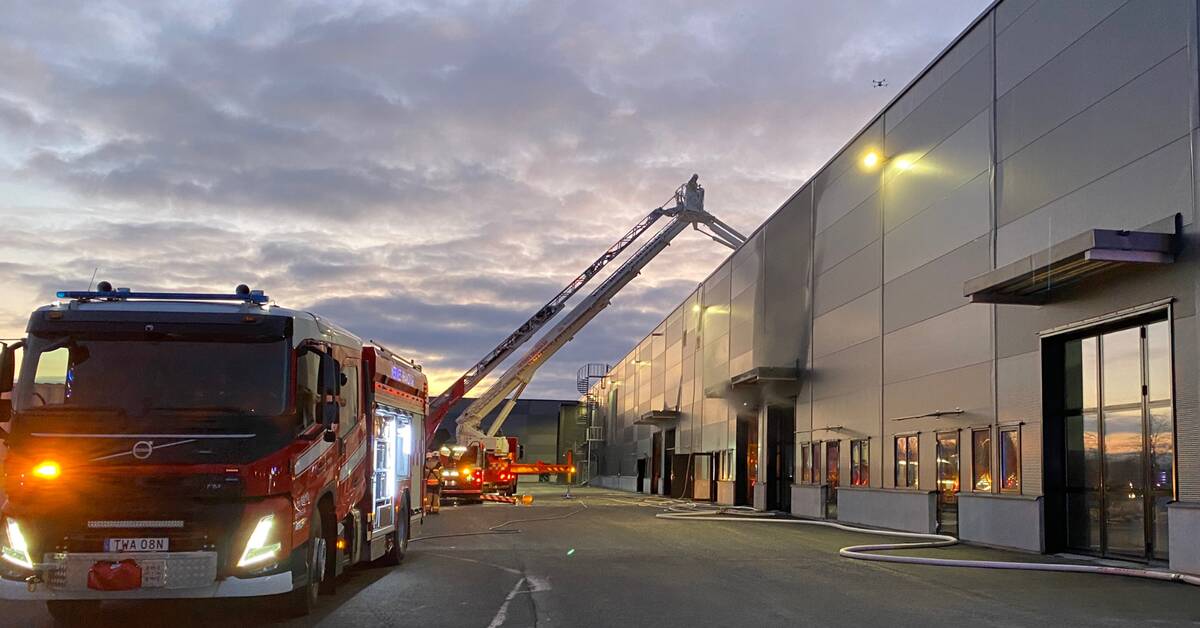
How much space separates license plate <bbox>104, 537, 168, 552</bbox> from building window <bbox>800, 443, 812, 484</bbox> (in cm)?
2646

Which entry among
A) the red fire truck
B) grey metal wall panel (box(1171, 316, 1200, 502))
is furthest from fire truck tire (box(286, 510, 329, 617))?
the red fire truck

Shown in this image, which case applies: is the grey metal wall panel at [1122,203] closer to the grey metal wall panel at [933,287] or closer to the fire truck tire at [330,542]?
the grey metal wall panel at [933,287]

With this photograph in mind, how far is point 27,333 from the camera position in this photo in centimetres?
1028

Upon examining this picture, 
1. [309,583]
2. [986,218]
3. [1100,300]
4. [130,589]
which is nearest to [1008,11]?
[986,218]

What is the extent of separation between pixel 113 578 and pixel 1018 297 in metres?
16.2

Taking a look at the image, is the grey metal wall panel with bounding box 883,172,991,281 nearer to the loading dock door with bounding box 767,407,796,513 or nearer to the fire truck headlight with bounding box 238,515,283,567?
the loading dock door with bounding box 767,407,796,513

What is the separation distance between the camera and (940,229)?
23719mm

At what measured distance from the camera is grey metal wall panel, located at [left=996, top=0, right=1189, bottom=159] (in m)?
16.3

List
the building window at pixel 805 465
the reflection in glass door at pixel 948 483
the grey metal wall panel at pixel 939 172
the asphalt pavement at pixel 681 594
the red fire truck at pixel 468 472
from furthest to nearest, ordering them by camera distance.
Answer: the red fire truck at pixel 468 472 → the building window at pixel 805 465 → the reflection in glass door at pixel 948 483 → the grey metal wall panel at pixel 939 172 → the asphalt pavement at pixel 681 594

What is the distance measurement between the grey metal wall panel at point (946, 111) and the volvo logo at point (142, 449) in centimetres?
1816

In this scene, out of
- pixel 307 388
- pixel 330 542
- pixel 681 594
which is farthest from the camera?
→ pixel 681 594

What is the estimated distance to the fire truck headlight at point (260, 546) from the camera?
9.66m

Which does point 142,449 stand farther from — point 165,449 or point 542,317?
point 542,317

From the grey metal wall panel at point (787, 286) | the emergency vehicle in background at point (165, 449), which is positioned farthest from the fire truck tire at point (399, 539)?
the grey metal wall panel at point (787, 286)
